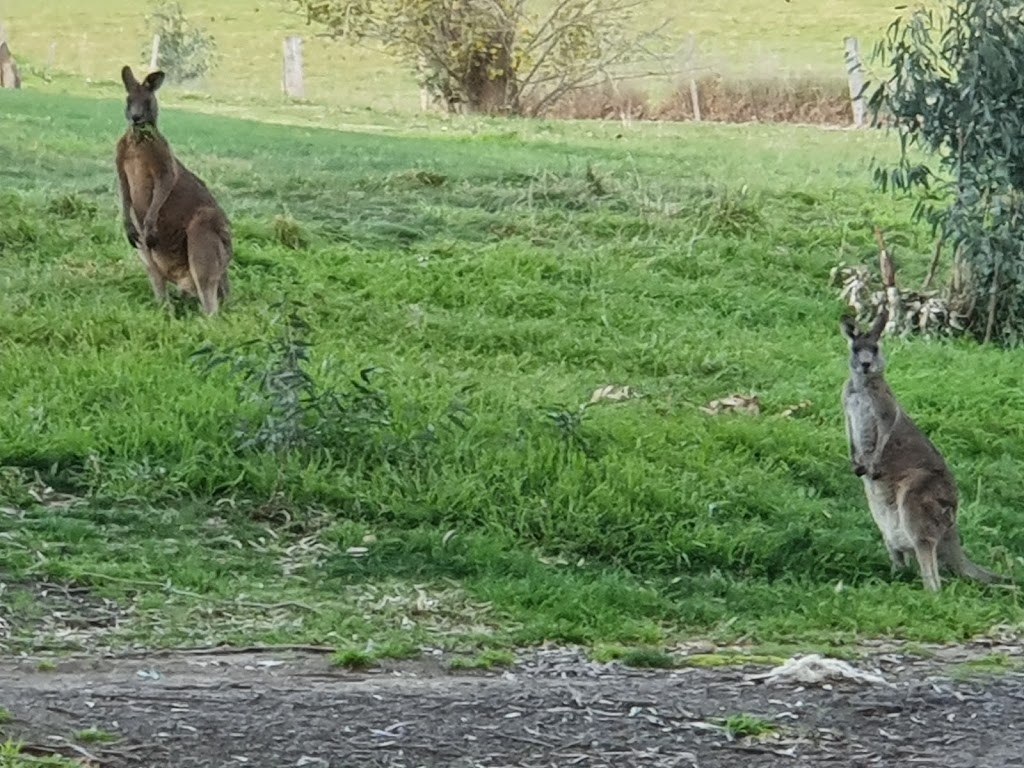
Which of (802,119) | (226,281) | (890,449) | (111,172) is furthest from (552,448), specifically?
(802,119)

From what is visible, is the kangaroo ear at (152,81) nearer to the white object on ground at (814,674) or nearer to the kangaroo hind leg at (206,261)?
the kangaroo hind leg at (206,261)

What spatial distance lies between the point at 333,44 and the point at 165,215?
2444 cm

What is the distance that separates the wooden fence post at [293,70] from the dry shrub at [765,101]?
6838mm

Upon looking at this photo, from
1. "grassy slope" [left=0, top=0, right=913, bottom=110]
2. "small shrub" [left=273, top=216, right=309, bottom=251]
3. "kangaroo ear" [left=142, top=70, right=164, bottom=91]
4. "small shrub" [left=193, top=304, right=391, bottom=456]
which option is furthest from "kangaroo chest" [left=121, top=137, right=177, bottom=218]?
"grassy slope" [left=0, top=0, right=913, bottom=110]

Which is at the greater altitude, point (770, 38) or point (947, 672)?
point (770, 38)

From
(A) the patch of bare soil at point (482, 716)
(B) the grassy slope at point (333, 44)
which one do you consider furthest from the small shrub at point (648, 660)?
(B) the grassy slope at point (333, 44)

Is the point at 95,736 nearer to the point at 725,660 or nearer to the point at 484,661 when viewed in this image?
the point at 484,661

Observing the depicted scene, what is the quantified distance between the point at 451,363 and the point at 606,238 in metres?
3.88

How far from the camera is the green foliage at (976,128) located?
36.5 feet

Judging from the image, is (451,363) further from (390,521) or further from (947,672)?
(947,672)

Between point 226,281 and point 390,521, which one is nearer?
point 390,521

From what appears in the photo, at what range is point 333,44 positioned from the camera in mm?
33625

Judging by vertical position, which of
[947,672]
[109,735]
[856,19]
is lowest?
[947,672]

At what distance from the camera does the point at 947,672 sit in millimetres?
5777
